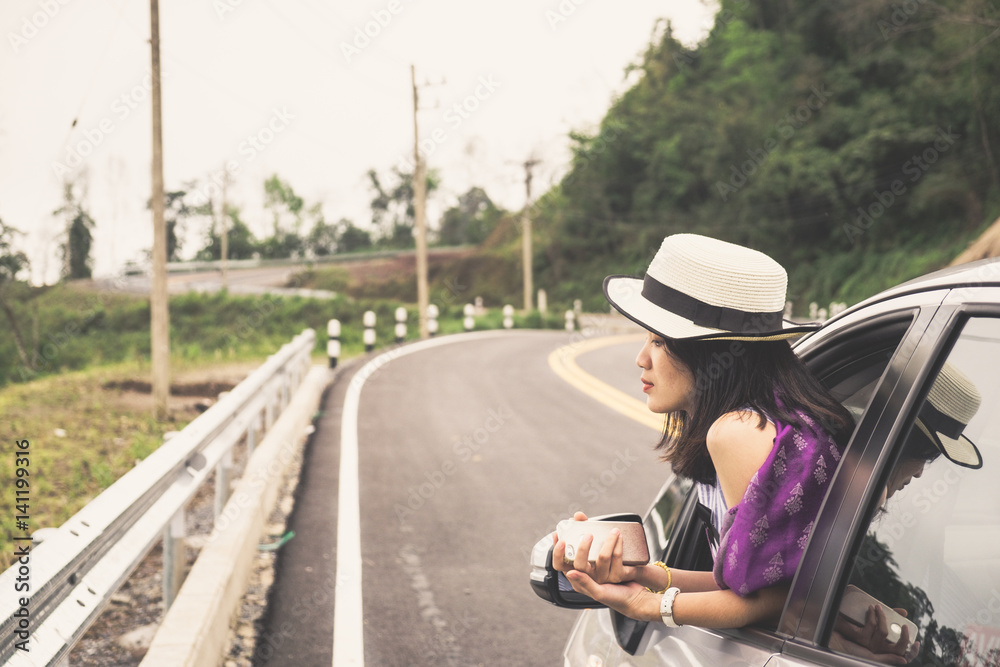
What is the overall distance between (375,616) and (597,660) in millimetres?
2635

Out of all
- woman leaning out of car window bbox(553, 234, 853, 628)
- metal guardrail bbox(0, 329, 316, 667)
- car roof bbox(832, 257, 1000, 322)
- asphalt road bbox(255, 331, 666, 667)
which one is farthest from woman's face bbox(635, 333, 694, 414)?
asphalt road bbox(255, 331, 666, 667)

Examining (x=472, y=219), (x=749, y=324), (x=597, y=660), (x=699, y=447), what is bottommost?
(x=597, y=660)

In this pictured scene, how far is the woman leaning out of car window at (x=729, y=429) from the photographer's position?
5.56ft

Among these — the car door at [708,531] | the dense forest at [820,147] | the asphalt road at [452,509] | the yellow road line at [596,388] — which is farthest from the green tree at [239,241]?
the car door at [708,531]

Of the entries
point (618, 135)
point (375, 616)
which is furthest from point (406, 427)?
point (618, 135)

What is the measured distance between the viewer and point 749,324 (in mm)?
1871

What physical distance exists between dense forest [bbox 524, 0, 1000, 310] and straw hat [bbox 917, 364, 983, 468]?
24.1m

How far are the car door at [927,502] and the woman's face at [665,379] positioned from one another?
0.42 m

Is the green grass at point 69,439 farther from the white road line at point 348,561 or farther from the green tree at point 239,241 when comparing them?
the green tree at point 239,241

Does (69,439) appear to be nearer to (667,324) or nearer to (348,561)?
(348,561)

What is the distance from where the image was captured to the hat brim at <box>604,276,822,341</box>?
1.85m

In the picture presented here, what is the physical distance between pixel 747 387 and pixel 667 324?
23 cm

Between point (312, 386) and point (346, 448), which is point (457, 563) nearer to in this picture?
point (346, 448)

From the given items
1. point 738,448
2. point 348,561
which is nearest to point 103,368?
point 348,561
